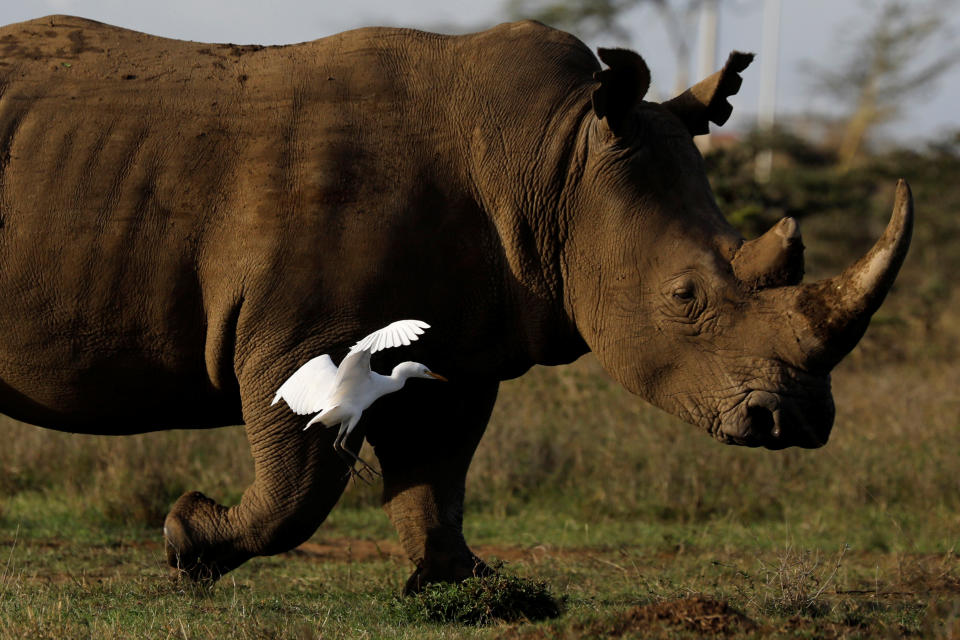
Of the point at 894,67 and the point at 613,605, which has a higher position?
the point at 894,67

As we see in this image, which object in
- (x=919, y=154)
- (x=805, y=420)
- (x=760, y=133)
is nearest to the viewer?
(x=805, y=420)

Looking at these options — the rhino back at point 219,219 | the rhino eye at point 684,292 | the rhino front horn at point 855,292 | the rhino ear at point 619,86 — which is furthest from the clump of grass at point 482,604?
the rhino ear at point 619,86

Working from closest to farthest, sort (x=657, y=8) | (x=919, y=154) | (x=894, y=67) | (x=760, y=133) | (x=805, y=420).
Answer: (x=805, y=420) < (x=919, y=154) < (x=760, y=133) < (x=657, y=8) < (x=894, y=67)

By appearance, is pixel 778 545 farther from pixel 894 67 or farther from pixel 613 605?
pixel 894 67

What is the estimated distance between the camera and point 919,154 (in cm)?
2020

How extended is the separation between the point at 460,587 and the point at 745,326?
4.80 feet

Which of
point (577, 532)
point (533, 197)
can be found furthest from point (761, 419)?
point (577, 532)

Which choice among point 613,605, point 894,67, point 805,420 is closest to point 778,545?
point 613,605

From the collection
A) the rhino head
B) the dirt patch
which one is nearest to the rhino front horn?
the rhino head

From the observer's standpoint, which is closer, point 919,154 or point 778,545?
point 778,545

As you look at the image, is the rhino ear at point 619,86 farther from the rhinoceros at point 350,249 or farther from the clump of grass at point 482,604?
the clump of grass at point 482,604

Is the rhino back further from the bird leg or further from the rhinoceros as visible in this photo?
the bird leg

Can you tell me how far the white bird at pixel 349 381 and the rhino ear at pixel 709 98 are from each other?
164 cm

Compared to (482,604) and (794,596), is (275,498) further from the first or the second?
(794,596)
